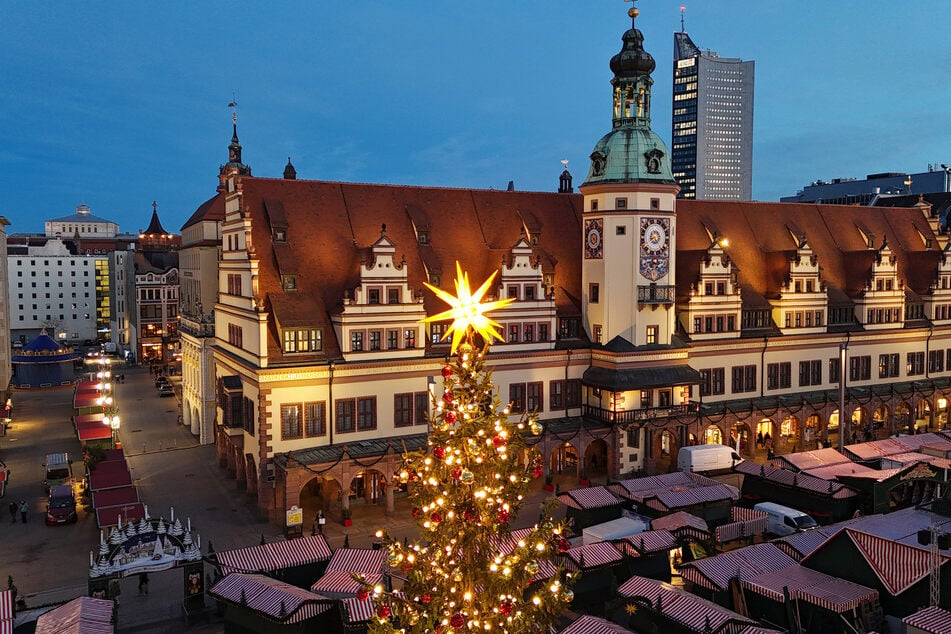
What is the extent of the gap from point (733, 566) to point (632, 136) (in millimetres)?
30167

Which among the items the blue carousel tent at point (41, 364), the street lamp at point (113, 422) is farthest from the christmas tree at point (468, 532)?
the blue carousel tent at point (41, 364)

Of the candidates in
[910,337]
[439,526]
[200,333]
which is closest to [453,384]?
[439,526]

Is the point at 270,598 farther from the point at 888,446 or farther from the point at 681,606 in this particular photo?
the point at 888,446

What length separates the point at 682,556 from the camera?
111 feet

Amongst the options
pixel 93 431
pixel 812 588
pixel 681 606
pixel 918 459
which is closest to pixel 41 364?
pixel 93 431

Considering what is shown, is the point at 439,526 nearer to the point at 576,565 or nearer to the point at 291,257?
the point at 576,565

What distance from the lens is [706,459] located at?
47.1m

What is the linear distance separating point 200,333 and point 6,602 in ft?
113

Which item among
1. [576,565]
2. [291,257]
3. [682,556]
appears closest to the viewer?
[576,565]

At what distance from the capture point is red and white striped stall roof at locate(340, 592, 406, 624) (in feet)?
83.8

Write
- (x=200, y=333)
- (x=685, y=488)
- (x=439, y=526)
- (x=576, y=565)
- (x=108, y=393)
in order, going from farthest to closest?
(x=108, y=393) → (x=200, y=333) → (x=685, y=488) → (x=576, y=565) → (x=439, y=526)

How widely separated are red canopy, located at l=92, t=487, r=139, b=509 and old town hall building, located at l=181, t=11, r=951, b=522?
646 centimetres

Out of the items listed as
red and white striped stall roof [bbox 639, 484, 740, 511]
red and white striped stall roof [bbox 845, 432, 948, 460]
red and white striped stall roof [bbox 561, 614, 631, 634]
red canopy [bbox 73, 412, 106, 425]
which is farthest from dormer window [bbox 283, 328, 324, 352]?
red and white striped stall roof [bbox 845, 432, 948, 460]

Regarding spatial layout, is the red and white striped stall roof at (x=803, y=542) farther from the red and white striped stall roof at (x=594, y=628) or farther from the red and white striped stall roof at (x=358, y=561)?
the red and white striped stall roof at (x=358, y=561)
